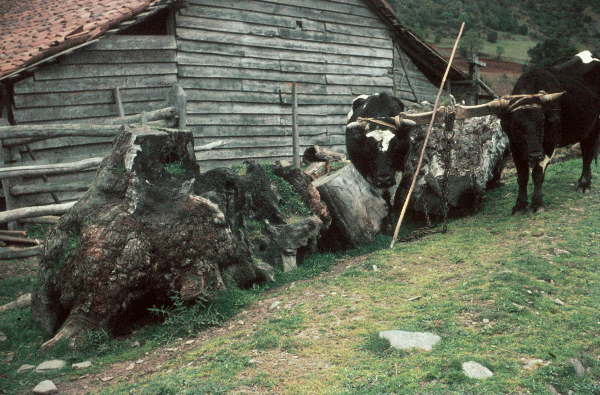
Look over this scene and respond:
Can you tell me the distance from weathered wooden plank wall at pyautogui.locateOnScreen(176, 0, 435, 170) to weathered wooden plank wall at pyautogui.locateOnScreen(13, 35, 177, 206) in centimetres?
71

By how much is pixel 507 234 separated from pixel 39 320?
6.00 metres

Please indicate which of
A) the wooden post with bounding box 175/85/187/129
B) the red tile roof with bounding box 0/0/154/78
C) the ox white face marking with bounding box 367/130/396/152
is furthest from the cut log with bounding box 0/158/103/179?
the ox white face marking with bounding box 367/130/396/152

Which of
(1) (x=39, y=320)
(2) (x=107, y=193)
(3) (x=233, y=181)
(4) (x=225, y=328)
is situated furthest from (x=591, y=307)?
(1) (x=39, y=320)

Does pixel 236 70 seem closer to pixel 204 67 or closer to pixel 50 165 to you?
pixel 204 67

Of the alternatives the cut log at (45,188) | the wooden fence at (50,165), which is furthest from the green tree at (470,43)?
the cut log at (45,188)

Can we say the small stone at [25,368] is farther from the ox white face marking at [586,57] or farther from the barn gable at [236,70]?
the ox white face marking at [586,57]

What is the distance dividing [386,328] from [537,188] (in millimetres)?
4596

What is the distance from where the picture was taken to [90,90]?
920 centimetres

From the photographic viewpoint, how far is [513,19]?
1730 inches

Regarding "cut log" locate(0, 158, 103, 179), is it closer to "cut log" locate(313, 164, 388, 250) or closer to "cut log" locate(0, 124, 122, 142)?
"cut log" locate(0, 124, 122, 142)

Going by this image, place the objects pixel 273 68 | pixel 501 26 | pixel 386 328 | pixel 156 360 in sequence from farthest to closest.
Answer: pixel 501 26, pixel 273 68, pixel 156 360, pixel 386 328

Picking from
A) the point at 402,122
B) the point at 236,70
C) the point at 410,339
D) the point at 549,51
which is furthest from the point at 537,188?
the point at 549,51

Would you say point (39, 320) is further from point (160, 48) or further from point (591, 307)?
point (160, 48)

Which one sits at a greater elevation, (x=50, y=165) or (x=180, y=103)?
(x=180, y=103)
